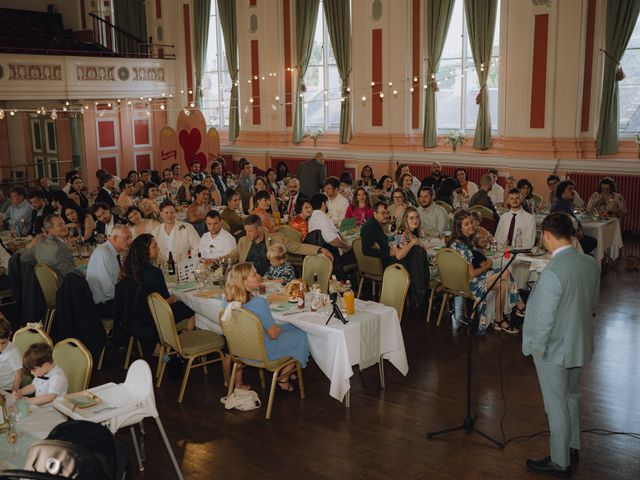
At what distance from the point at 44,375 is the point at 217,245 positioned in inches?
134

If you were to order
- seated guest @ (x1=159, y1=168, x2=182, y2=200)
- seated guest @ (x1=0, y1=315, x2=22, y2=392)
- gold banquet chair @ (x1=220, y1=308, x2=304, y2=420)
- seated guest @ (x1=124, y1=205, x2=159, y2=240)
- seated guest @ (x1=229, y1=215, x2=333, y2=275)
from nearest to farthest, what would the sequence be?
seated guest @ (x1=0, y1=315, x2=22, y2=392) < gold banquet chair @ (x1=220, y1=308, x2=304, y2=420) < seated guest @ (x1=229, y1=215, x2=333, y2=275) < seated guest @ (x1=124, y1=205, x2=159, y2=240) < seated guest @ (x1=159, y1=168, x2=182, y2=200)

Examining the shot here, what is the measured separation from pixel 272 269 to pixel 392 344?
1.43 metres

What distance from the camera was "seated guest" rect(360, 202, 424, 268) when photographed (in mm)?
7738

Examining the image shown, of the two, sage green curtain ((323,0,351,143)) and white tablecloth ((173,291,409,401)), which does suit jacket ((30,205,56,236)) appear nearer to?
white tablecloth ((173,291,409,401))

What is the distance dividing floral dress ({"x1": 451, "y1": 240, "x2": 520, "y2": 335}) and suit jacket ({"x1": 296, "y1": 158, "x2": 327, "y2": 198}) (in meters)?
5.56

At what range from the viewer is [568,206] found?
920cm

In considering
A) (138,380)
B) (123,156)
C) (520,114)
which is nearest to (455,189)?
(520,114)

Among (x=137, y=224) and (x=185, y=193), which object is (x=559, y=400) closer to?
(x=137, y=224)

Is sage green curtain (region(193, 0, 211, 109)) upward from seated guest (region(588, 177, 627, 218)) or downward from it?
upward

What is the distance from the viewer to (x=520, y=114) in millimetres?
12852

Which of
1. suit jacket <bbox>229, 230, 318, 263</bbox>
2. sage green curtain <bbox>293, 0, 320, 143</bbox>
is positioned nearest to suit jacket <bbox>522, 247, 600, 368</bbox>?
suit jacket <bbox>229, 230, 318, 263</bbox>

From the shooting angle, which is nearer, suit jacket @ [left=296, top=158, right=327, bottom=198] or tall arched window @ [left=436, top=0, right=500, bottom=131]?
suit jacket @ [left=296, top=158, right=327, bottom=198]

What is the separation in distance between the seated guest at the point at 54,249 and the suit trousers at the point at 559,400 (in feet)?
15.9

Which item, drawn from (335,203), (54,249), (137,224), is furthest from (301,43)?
(54,249)
